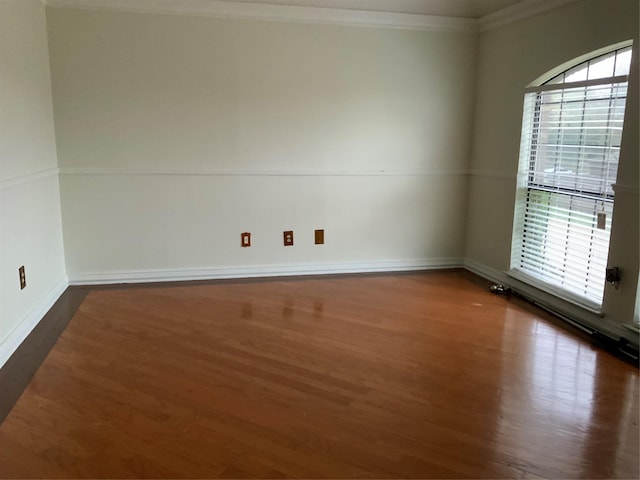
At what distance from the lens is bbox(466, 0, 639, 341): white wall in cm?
302

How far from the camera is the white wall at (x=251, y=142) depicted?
3.99 metres

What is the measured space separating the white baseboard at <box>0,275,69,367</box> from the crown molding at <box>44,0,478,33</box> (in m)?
2.05

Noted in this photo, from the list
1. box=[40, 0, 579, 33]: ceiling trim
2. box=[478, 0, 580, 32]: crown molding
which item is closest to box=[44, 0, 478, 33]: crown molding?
box=[40, 0, 579, 33]: ceiling trim

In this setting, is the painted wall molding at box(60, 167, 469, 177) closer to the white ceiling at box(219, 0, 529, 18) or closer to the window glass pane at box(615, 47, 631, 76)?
the white ceiling at box(219, 0, 529, 18)

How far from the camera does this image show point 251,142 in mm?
4281

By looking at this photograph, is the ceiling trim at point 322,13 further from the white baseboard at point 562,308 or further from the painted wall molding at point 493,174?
the white baseboard at point 562,308

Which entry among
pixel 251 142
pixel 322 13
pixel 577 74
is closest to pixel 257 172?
pixel 251 142

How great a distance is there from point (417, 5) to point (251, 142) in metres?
1.67

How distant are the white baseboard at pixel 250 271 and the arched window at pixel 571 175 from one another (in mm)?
906

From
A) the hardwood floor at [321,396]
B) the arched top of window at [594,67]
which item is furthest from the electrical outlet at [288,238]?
the arched top of window at [594,67]

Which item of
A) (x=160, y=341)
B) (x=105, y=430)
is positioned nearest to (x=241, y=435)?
(x=105, y=430)

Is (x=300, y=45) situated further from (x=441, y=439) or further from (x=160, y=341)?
(x=441, y=439)

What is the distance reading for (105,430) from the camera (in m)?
2.17

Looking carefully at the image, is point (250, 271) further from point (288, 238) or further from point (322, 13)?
point (322, 13)
